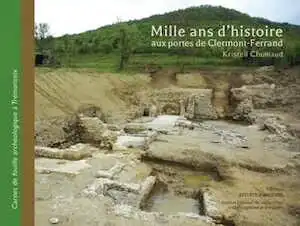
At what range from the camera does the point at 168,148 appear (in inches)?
203

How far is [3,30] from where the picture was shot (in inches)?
160

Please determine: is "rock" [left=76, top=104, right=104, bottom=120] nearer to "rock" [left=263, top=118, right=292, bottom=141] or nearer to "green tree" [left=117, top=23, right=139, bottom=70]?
"green tree" [left=117, top=23, right=139, bottom=70]

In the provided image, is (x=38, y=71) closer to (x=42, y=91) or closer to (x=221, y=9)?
(x=42, y=91)

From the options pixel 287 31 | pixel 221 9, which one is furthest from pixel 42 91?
pixel 287 31

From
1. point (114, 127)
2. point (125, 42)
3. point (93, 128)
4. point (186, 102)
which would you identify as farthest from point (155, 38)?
point (93, 128)

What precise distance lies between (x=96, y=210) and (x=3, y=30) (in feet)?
5.08

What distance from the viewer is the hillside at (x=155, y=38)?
4.49 meters

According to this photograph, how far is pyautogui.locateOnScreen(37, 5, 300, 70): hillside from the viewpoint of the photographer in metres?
4.49

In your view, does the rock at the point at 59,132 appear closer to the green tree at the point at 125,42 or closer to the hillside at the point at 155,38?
the hillside at the point at 155,38

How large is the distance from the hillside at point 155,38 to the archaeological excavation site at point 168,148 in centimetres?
16

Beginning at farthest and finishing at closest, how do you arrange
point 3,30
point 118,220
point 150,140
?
point 150,140 < point 118,220 < point 3,30

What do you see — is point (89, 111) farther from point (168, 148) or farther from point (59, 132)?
point (168, 148)

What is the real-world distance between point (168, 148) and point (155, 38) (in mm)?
1102

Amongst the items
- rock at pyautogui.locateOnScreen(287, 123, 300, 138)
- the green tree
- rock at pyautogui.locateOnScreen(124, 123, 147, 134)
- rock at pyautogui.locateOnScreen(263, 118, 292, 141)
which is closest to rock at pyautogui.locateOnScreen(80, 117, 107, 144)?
rock at pyautogui.locateOnScreen(124, 123, 147, 134)
